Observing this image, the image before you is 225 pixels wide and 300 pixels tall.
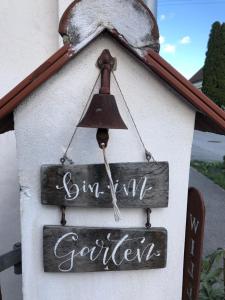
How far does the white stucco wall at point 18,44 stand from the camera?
7.48 feet

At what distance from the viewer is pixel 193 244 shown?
1446mm

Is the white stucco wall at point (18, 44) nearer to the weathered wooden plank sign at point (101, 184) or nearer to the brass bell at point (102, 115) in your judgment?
the weathered wooden plank sign at point (101, 184)

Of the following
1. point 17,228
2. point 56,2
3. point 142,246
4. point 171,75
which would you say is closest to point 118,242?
point 142,246

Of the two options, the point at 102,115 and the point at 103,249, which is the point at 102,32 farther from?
the point at 103,249

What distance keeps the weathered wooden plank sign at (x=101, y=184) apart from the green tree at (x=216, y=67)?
20.5 metres

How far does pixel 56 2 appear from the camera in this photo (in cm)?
228

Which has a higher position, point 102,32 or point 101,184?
point 102,32

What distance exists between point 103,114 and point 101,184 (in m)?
0.36

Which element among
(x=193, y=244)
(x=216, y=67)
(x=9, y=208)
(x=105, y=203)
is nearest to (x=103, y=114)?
(x=105, y=203)

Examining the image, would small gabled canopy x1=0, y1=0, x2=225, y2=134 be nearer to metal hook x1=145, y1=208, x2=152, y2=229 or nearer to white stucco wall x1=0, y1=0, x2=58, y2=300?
metal hook x1=145, y1=208, x2=152, y2=229

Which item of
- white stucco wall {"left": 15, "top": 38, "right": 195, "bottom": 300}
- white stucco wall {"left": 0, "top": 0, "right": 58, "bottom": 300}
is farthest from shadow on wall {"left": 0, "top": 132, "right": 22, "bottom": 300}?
white stucco wall {"left": 15, "top": 38, "right": 195, "bottom": 300}

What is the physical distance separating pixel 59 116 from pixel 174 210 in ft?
2.30

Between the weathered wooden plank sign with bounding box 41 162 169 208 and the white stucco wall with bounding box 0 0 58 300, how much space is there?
118cm

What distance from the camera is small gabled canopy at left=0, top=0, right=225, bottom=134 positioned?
1.22 metres
